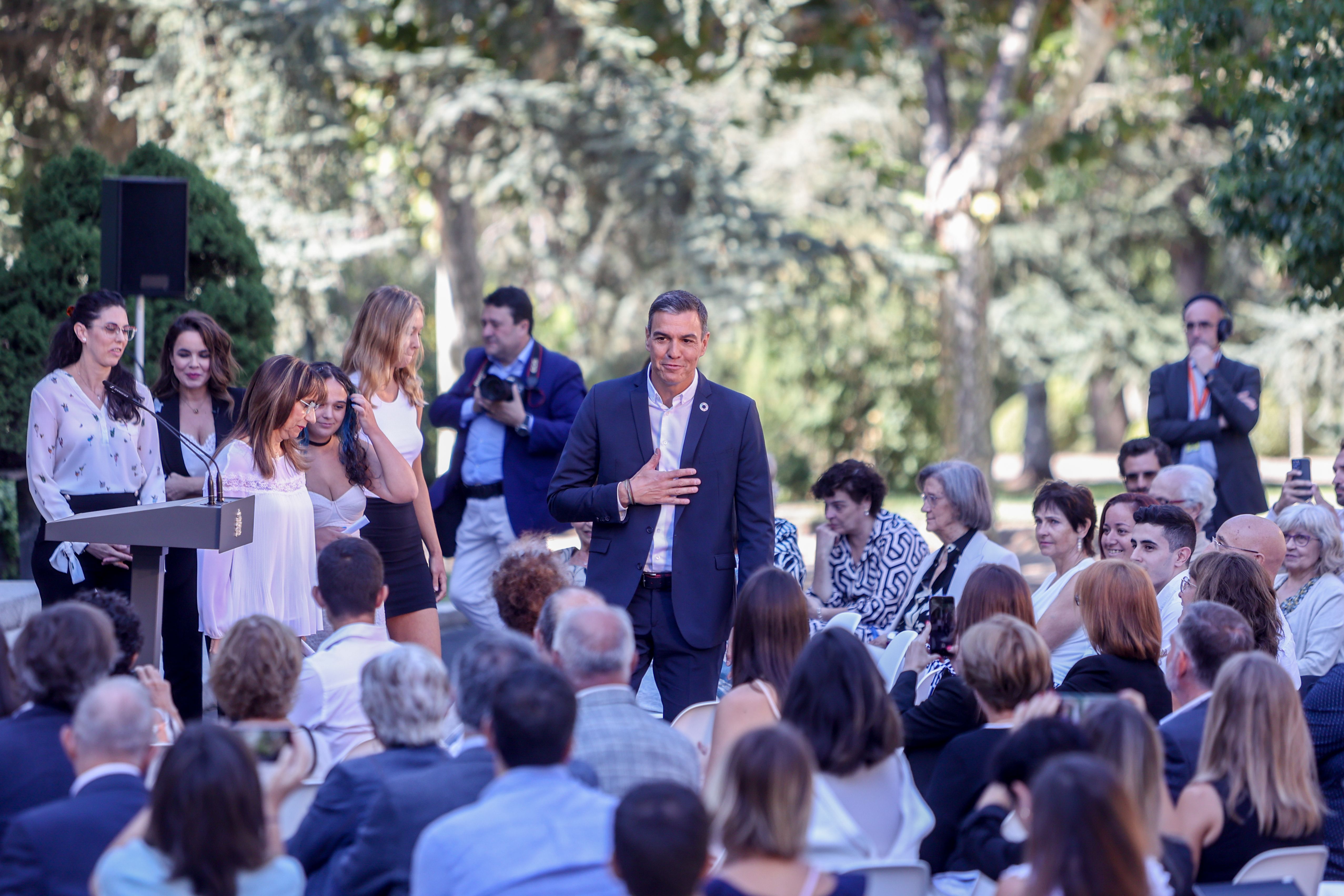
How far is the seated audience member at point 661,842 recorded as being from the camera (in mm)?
2188

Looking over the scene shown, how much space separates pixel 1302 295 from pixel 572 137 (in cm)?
693

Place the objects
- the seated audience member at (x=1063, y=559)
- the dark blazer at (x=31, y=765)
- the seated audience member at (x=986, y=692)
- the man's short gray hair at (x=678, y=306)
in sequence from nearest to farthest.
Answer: the dark blazer at (x=31, y=765) < the seated audience member at (x=986, y=692) < the man's short gray hair at (x=678, y=306) < the seated audience member at (x=1063, y=559)

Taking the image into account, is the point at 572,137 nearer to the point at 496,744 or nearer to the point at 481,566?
the point at 481,566

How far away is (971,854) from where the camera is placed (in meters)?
2.78

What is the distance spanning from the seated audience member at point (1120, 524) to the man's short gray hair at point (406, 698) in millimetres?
3030

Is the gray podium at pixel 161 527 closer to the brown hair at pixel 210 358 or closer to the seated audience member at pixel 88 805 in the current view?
the seated audience member at pixel 88 805

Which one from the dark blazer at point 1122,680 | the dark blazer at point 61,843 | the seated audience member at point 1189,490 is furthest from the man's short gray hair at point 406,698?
the seated audience member at point 1189,490

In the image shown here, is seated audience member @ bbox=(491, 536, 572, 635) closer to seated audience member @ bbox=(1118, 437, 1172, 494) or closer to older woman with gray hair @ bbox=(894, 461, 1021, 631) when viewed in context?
older woman with gray hair @ bbox=(894, 461, 1021, 631)

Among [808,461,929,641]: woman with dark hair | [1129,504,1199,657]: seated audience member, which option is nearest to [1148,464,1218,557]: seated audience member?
[1129,504,1199,657]: seated audience member

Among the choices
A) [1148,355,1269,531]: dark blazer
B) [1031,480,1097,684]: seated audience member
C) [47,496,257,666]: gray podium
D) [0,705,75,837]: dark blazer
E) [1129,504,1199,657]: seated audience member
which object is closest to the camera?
[0,705,75,837]: dark blazer

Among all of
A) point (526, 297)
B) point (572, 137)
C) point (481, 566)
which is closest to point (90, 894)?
point (481, 566)

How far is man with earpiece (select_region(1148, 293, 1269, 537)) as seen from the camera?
680 centimetres

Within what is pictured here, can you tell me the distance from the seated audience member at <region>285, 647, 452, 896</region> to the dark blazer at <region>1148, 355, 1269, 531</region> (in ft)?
16.5

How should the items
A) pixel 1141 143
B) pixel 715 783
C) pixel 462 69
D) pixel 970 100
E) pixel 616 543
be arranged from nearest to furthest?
pixel 715 783 → pixel 616 543 → pixel 462 69 → pixel 970 100 → pixel 1141 143
